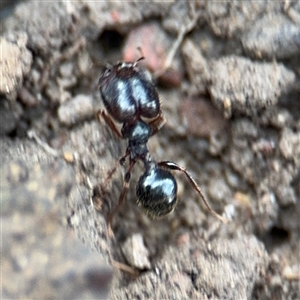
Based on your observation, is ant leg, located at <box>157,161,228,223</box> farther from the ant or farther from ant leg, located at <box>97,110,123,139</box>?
ant leg, located at <box>97,110,123,139</box>

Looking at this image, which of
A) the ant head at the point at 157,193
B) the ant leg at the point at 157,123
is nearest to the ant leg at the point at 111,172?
the ant head at the point at 157,193

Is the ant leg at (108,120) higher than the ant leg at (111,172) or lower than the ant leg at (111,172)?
higher

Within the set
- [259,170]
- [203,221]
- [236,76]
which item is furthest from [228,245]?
[236,76]

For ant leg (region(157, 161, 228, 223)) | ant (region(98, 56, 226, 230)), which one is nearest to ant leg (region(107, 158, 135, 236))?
ant (region(98, 56, 226, 230))

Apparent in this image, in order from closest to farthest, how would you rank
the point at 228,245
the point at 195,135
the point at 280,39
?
the point at 228,245
the point at 280,39
the point at 195,135

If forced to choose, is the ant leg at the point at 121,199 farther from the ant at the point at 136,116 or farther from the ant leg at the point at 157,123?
the ant leg at the point at 157,123

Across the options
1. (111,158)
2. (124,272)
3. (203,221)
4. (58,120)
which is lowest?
(203,221)

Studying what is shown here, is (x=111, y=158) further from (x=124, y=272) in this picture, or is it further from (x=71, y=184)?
(x=124, y=272)
